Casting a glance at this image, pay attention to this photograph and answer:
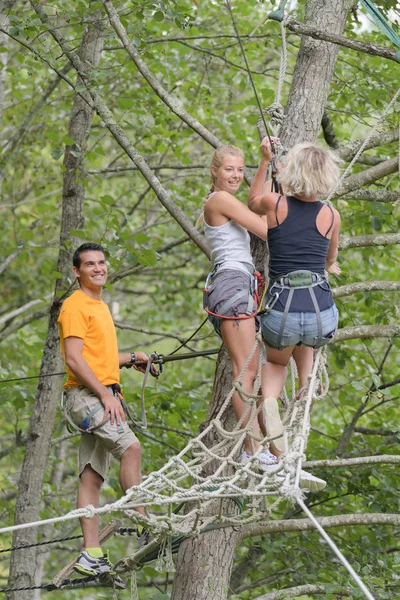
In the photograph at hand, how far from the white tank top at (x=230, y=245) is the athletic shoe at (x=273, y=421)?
586 millimetres

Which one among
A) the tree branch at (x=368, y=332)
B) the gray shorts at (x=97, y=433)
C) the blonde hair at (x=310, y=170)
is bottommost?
the gray shorts at (x=97, y=433)

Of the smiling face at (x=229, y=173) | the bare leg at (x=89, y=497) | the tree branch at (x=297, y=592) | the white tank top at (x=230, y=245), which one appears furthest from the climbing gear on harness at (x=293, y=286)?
the tree branch at (x=297, y=592)

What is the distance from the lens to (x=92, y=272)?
13.4 ft

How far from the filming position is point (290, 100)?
182 inches

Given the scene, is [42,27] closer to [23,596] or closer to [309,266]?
[309,266]

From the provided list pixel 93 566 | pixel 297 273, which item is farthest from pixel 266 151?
pixel 93 566

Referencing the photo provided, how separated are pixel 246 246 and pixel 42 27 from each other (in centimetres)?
191

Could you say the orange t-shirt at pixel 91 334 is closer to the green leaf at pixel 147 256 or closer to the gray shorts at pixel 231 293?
the gray shorts at pixel 231 293

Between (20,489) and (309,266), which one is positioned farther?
(20,489)

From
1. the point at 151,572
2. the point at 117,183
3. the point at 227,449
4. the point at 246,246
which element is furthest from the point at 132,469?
the point at 117,183

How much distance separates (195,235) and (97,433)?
1.05 metres

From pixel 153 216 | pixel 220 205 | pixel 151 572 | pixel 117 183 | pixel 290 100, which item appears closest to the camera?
pixel 220 205

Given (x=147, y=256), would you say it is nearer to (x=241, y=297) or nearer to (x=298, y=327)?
(x=241, y=297)

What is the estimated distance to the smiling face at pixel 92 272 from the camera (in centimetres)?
408
